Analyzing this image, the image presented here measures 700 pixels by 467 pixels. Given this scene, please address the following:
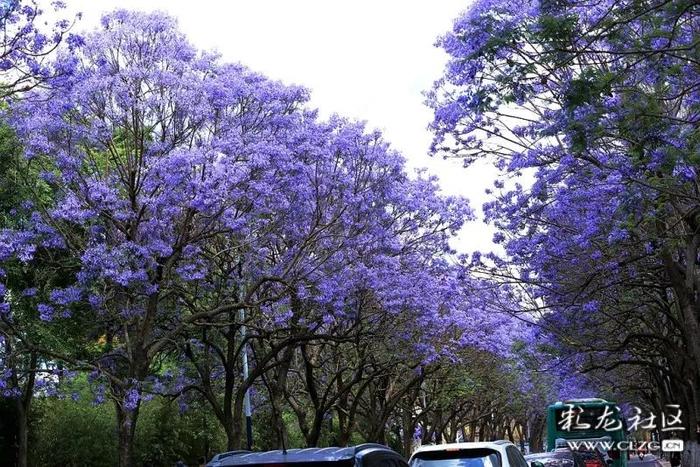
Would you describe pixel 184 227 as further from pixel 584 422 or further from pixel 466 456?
pixel 584 422

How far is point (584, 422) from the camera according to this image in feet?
86.6

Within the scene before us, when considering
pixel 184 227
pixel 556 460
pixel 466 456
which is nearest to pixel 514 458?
pixel 466 456

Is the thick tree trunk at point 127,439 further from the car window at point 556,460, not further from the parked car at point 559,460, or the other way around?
the car window at point 556,460

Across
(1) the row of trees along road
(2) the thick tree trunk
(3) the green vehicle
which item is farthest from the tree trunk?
(3) the green vehicle

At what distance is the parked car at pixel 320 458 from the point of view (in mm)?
6043

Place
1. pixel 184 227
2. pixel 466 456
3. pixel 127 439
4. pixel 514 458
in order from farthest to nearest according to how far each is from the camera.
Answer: pixel 184 227
pixel 127 439
pixel 514 458
pixel 466 456

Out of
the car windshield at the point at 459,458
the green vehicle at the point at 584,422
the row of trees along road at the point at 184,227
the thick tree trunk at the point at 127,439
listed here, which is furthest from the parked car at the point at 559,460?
the green vehicle at the point at 584,422

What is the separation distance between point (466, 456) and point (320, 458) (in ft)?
12.9

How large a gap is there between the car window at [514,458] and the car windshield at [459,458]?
0.36m

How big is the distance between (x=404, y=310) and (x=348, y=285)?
2.92 m

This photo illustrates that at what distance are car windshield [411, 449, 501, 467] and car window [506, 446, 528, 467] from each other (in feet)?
1.17

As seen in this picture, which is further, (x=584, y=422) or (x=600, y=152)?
(x=584, y=422)

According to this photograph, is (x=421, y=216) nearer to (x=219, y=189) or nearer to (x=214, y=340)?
(x=214, y=340)

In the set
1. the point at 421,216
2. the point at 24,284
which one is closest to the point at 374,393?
the point at 421,216
